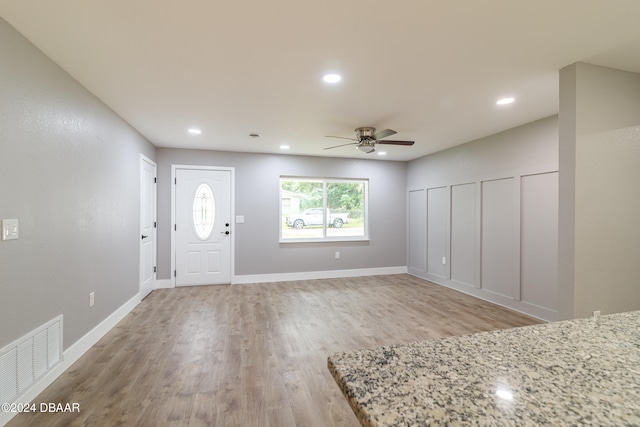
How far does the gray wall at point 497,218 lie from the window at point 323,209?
4.21ft

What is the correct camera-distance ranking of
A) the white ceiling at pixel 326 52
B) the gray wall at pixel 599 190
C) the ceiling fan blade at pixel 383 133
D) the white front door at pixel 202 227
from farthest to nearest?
the white front door at pixel 202 227 < the ceiling fan blade at pixel 383 133 < the gray wall at pixel 599 190 < the white ceiling at pixel 326 52

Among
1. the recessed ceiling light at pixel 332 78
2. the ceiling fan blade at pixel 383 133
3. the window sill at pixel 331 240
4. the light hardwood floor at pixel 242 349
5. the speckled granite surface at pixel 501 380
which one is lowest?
the light hardwood floor at pixel 242 349

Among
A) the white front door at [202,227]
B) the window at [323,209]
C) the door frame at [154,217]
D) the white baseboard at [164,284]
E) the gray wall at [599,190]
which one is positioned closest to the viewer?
the gray wall at [599,190]

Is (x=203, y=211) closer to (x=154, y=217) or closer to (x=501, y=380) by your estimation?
(x=154, y=217)

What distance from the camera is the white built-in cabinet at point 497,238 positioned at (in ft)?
11.9

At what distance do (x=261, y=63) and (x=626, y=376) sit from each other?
2.51m

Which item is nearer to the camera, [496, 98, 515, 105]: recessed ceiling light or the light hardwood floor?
the light hardwood floor

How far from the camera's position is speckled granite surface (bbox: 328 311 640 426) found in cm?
57

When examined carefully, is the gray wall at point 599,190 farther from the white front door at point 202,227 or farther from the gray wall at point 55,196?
the white front door at point 202,227

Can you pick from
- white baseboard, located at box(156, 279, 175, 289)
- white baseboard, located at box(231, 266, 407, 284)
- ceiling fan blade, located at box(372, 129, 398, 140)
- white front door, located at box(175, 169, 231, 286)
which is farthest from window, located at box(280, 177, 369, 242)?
ceiling fan blade, located at box(372, 129, 398, 140)

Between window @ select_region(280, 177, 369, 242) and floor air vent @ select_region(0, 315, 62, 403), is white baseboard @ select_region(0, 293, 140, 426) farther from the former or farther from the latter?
window @ select_region(280, 177, 369, 242)

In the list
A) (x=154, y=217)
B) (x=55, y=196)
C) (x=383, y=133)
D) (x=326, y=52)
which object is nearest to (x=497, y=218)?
(x=383, y=133)

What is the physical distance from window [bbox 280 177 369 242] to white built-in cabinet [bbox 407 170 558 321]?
127cm

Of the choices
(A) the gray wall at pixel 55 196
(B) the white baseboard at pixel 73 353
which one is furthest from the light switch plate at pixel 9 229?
(B) the white baseboard at pixel 73 353
